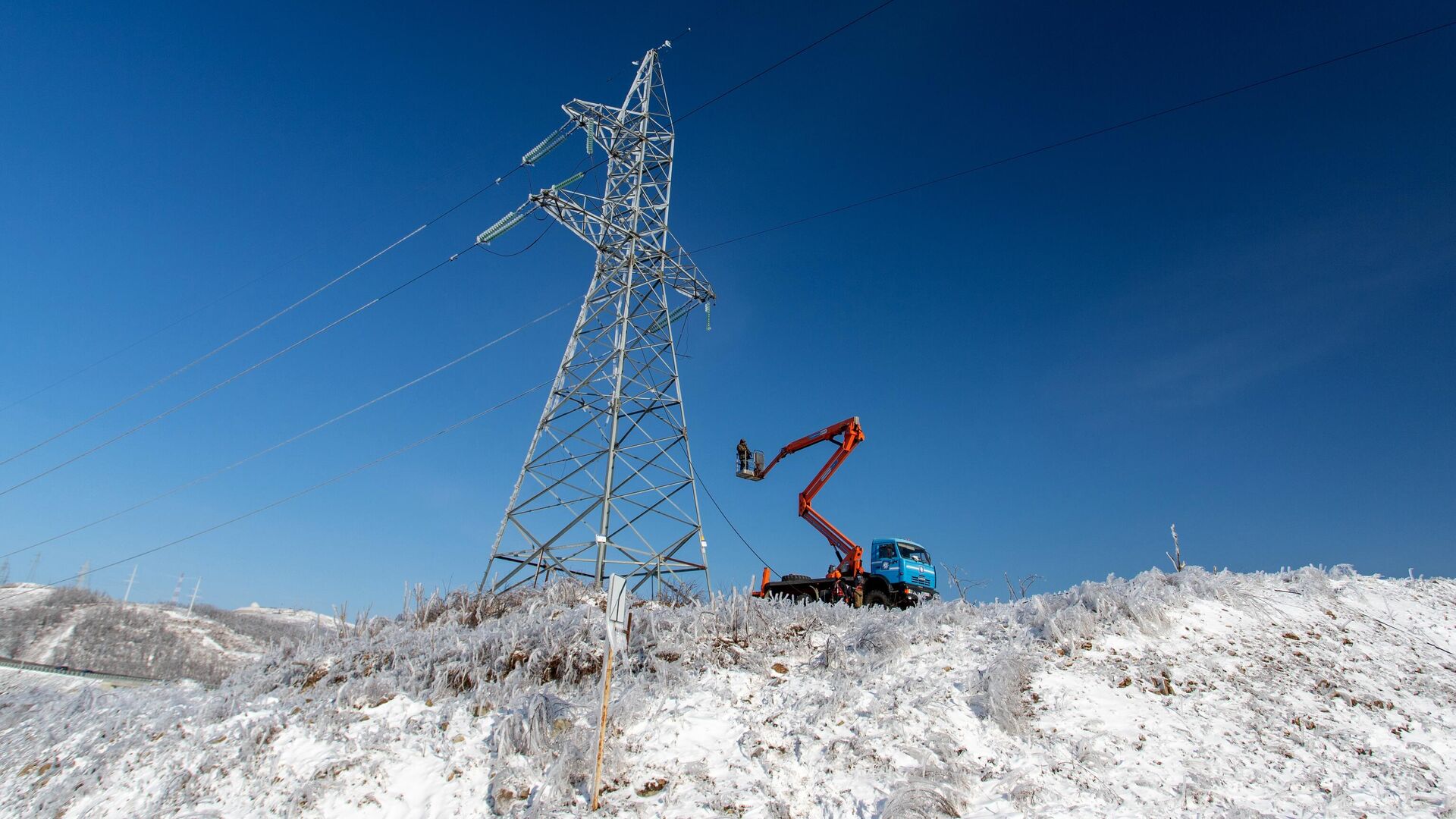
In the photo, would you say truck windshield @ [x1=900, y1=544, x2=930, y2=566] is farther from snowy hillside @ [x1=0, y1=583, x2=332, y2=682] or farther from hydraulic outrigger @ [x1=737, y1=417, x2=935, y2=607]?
snowy hillside @ [x1=0, y1=583, x2=332, y2=682]

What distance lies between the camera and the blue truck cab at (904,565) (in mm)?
19656

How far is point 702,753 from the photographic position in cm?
739

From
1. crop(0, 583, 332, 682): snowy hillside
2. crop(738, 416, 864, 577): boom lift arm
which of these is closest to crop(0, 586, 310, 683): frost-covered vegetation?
crop(0, 583, 332, 682): snowy hillside

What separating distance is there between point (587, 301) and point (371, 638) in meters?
9.98

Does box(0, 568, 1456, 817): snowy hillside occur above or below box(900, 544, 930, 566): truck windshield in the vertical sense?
below

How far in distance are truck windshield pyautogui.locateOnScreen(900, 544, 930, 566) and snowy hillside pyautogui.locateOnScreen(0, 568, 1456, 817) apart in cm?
931

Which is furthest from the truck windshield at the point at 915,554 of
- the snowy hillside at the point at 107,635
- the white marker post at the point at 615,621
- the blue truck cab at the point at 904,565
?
the snowy hillside at the point at 107,635

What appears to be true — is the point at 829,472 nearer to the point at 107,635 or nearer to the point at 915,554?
the point at 915,554

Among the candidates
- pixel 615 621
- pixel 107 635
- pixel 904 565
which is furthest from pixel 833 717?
pixel 107 635

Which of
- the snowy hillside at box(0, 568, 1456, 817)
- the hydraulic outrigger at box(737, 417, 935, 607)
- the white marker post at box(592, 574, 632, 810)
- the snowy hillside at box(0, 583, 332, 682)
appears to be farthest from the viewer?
the snowy hillside at box(0, 583, 332, 682)

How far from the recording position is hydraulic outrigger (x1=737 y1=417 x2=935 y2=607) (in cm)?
1889

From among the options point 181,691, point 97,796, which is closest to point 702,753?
point 97,796

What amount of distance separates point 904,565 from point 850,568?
1956 mm

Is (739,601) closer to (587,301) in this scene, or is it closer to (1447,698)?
(1447,698)
